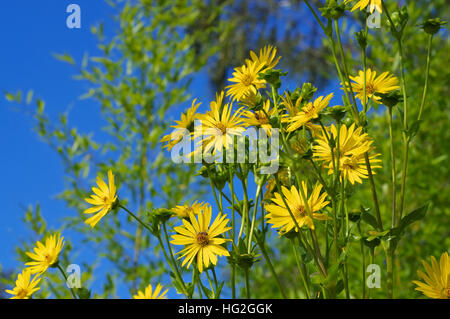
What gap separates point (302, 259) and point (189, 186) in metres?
1.06

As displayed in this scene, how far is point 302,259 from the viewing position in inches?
19.9

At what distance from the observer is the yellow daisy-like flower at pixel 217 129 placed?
47 cm

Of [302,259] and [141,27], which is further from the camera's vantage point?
[141,27]

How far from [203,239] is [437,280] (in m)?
0.22

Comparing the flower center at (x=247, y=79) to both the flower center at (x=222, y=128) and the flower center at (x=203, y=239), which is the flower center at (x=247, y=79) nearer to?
the flower center at (x=222, y=128)

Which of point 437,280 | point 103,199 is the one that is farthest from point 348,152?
point 103,199

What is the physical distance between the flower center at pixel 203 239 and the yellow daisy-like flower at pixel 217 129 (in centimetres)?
8

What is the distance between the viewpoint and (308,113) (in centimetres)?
48

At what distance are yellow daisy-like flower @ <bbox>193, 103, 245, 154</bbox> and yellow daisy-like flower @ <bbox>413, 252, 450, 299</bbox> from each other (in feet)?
0.70

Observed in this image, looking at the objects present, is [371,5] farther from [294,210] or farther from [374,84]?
[294,210]

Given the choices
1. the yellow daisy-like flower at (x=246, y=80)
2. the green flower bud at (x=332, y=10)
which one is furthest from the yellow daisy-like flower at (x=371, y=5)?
the yellow daisy-like flower at (x=246, y=80)

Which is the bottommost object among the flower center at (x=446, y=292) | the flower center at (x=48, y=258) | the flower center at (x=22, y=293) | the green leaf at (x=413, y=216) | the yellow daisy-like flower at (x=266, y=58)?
the flower center at (x=446, y=292)
